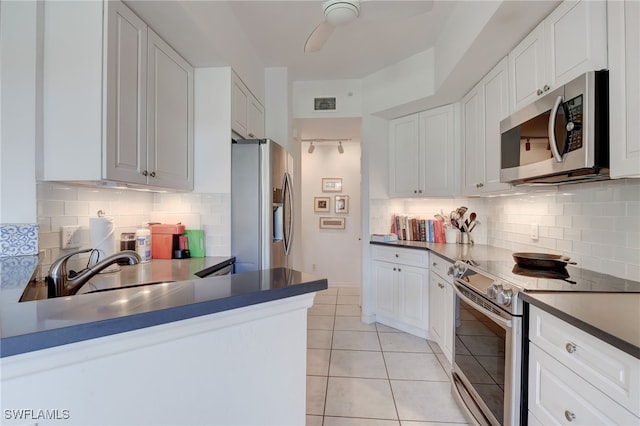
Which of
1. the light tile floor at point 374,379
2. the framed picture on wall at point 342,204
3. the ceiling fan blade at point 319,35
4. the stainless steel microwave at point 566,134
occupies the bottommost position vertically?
the light tile floor at point 374,379

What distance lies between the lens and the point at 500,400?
56.7 inches

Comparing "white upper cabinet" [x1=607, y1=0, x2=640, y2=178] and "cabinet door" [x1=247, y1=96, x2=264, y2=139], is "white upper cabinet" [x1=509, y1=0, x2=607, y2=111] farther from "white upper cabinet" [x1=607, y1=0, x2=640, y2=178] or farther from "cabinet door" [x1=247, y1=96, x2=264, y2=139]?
"cabinet door" [x1=247, y1=96, x2=264, y2=139]

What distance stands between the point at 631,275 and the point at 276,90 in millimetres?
3247

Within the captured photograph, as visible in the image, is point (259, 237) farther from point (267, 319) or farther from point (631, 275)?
point (631, 275)

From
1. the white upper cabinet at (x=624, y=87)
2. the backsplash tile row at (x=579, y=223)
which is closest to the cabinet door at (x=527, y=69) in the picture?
the white upper cabinet at (x=624, y=87)

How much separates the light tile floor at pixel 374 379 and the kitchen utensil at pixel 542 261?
1007 mm

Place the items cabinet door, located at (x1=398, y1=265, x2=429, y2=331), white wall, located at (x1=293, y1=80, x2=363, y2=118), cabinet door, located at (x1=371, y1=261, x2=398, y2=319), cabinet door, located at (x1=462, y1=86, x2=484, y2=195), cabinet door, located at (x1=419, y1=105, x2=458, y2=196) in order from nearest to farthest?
cabinet door, located at (x1=462, y1=86, x2=484, y2=195)
cabinet door, located at (x1=398, y1=265, x2=429, y2=331)
cabinet door, located at (x1=419, y1=105, x2=458, y2=196)
cabinet door, located at (x1=371, y1=261, x2=398, y2=319)
white wall, located at (x1=293, y1=80, x2=363, y2=118)

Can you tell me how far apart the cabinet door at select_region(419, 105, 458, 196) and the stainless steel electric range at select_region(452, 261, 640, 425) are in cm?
122

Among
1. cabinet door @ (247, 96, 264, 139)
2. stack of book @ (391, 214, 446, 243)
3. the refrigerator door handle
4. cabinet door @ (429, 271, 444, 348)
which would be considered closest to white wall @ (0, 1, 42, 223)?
cabinet door @ (247, 96, 264, 139)

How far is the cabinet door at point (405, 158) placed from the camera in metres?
3.24

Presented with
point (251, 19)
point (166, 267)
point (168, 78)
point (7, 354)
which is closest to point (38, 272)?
point (166, 267)

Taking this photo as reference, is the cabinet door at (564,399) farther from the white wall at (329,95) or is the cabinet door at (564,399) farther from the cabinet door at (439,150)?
the white wall at (329,95)

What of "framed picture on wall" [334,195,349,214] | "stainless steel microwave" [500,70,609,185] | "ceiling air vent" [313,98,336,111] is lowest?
"framed picture on wall" [334,195,349,214]

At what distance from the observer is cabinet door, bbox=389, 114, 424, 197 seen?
3238mm
